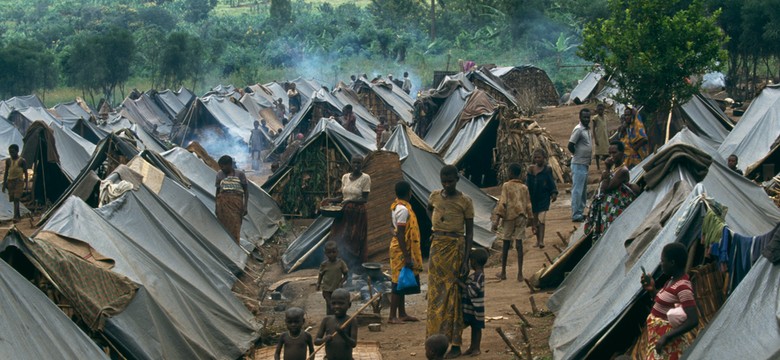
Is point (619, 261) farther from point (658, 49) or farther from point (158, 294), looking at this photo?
point (658, 49)

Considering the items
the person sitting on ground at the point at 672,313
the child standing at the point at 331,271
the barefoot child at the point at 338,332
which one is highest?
the person sitting on ground at the point at 672,313

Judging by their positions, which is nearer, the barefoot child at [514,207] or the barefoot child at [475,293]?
the barefoot child at [475,293]

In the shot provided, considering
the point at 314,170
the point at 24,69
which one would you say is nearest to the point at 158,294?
the point at 314,170

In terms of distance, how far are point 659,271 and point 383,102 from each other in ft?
81.0

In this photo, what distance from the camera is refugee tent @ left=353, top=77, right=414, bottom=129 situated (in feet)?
104

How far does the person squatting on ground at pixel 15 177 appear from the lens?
17.9 meters

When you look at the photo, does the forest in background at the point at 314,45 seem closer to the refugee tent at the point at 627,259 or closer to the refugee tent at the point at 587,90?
the refugee tent at the point at 587,90

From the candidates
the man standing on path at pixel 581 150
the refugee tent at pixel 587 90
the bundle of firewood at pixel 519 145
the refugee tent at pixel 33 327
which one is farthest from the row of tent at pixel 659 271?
the refugee tent at pixel 587 90

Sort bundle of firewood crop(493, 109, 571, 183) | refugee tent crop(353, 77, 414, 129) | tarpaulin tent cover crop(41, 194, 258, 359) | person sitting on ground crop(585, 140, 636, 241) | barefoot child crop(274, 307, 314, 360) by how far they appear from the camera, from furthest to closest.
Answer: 1. refugee tent crop(353, 77, 414, 129)
2. bundle of firewood crop(493, 109, 571, 183)
3. person sitting on ground crop(585, 140, 636, 241)
4. tarpaulin tent cover crop(41, 194, 258, 359)
5. barefoot child crop(274, 307, 314, 360)

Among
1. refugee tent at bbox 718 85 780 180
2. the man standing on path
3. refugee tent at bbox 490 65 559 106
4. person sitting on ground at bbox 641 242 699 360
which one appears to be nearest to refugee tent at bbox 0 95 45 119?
refugee tent at bbox 490 65 559 106

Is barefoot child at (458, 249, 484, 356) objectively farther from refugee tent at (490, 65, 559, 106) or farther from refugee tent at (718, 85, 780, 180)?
refugee tent at (490, 65, 559, 106)

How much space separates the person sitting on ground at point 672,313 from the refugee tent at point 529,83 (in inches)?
987

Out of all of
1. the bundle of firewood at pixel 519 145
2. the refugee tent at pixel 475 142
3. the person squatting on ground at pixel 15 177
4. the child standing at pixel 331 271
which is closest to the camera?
the child standing at pixel 331 271

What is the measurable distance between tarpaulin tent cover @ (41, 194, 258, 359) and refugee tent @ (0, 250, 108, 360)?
2.06 ft
